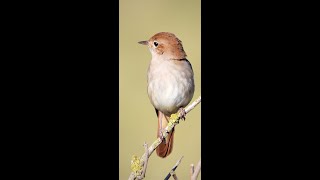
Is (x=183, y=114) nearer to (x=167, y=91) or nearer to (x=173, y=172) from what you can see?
(x=167, y=91)

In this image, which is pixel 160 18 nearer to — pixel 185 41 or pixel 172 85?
pixel 185 41

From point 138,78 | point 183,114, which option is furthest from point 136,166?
point 138,78

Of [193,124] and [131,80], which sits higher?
[131,80]

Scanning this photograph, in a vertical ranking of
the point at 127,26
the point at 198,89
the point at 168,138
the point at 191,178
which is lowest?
the point at 191,178

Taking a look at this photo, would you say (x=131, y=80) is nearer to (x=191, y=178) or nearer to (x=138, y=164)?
(x=138, y=164)

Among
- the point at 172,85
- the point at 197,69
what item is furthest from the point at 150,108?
the point at 197,69

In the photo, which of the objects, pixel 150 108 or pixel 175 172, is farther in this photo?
pixel 150 108

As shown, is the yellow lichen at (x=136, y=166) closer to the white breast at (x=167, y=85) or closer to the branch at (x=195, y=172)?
the branch at (x=195, y=172)
